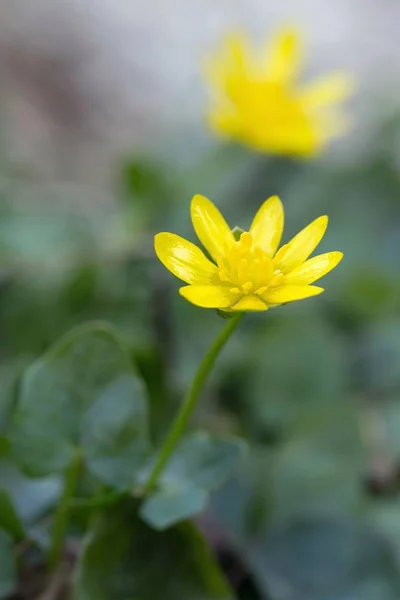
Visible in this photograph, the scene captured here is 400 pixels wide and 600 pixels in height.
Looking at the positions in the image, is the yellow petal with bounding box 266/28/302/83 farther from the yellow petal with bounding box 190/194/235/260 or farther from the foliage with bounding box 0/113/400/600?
the yellow petal with bounding box 190/194/235/260

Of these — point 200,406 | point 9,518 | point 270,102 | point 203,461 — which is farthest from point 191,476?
point 270,102

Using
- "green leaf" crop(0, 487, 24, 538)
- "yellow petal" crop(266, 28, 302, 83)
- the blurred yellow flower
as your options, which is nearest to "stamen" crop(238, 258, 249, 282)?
"green leaf" crop(0, 487, 24, 538)

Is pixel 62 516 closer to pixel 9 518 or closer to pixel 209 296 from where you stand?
pixel 9 518

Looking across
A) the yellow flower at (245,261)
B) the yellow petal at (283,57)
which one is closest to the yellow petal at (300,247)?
the yellow flower at (245,261)

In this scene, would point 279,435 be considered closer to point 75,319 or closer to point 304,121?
point 75,319

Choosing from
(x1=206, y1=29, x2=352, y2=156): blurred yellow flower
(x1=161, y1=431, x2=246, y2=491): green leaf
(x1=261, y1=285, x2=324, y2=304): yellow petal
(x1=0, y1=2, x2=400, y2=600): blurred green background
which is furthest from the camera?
(x1=206, y1=29, x2=352, y2=156): blurred yellow flower

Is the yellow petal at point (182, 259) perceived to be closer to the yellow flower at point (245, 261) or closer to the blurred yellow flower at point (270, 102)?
the yellow flower at point (245, 261)

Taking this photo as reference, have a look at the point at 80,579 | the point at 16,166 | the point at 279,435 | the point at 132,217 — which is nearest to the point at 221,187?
the point at 132,217
